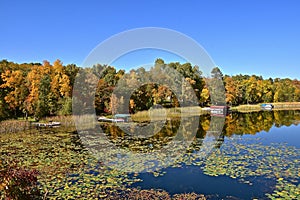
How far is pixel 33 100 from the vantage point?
25.0 meters

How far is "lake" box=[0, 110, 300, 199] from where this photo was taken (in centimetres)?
796

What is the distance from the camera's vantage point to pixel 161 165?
35.0ft

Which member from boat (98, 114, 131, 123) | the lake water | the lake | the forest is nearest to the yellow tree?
the forest

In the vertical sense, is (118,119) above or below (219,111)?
below

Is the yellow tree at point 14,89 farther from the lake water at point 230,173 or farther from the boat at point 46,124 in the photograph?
the lake water at point 230,173

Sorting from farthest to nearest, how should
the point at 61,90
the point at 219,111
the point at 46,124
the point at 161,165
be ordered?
the point at 219,111
the point at 61,90
the point at 46,124
the point at 161,165

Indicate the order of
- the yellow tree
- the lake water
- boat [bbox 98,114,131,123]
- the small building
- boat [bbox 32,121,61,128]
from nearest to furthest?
1. the lake water
2. boat [bbox 32,121,61,128]
3. the yellow tree
4. boat [bbox 98,114,131,123]
5. the small building

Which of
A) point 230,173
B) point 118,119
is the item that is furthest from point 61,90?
point 230,173

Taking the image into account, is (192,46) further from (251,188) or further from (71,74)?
(71,74)

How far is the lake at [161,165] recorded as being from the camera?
313 inches

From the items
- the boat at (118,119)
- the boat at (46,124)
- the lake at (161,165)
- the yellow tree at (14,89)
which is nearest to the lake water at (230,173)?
the lake at (161,165)

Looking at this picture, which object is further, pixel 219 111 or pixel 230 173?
pixel 219 111

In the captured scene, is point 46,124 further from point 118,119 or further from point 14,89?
point 118,119

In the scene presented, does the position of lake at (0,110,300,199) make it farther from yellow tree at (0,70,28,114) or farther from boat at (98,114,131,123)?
boat at (98,114,131,123)
